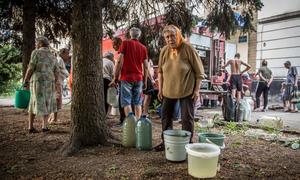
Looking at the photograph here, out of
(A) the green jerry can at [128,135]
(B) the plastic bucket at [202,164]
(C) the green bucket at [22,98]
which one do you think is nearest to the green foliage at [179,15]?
(A) the green jerry can at [128,135]

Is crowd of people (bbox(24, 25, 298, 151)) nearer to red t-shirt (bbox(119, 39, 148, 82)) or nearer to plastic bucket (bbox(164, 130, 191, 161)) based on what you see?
red t-shirt (bbox(119, 39, 148, 82))

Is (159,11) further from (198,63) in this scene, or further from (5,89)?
(5,89)

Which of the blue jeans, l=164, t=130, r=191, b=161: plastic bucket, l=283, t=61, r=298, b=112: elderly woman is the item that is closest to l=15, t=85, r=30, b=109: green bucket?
the blue jeans

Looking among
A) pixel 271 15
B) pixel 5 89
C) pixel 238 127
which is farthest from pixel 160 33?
pixel 5 89

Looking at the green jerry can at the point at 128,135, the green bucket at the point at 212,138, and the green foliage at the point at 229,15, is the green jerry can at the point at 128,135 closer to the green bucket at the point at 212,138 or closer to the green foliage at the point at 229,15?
the green bucket at the point at 212,138

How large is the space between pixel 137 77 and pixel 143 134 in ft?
5.54

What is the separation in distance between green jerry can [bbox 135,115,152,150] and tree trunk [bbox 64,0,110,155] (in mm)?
590

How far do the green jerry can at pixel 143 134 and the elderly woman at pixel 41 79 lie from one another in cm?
222

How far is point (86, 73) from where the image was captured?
4.66 m

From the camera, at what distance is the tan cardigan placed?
434 cm

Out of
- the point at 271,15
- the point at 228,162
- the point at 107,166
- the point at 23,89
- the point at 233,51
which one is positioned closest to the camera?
the point at 107,166

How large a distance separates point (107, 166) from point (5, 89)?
14605 mm

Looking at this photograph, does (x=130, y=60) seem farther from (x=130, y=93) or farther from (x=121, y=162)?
(x=121, y=162)

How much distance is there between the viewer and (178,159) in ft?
13.1
